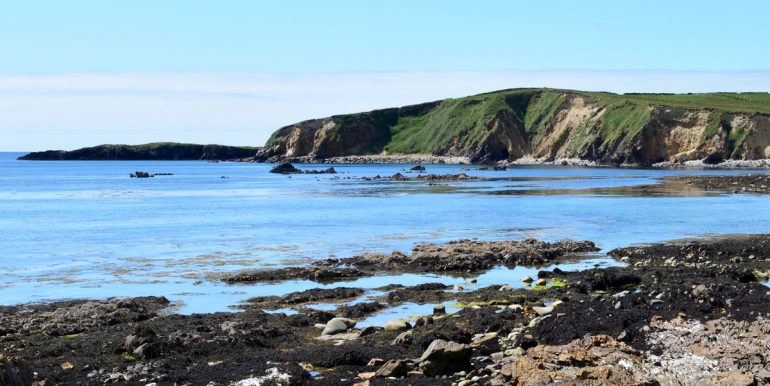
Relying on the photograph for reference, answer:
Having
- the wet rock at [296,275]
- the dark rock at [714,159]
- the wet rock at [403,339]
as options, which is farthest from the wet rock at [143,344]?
the dark rock at [714,159]

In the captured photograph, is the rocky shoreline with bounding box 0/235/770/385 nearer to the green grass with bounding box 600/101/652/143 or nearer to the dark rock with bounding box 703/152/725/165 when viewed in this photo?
the dark rock with bounding box 703/152/725/165

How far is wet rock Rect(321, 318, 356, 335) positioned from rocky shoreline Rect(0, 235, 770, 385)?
0.04 meters

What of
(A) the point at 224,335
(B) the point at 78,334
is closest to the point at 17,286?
(B) the point at 78,334

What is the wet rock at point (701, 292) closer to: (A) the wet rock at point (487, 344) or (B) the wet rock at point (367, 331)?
(A) the wet rock at point (487, 344)

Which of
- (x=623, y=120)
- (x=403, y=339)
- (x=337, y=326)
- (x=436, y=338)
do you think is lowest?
(x=337, y=326)

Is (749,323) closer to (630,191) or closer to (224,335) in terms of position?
(224,335)

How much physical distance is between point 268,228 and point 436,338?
3685 cm

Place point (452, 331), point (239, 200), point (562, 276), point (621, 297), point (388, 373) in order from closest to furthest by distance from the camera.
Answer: point (388, 373), point (452, 331), point (621, 297), point (562, 276), point (239, 200)

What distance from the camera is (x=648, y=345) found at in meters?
16.0

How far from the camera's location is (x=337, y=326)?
67.2 feet

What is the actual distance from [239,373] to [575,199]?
208 ft

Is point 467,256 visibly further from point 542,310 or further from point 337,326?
point 337,326

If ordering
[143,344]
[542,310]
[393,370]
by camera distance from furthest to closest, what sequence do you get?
[542,310]
[143,344]
[393,370]

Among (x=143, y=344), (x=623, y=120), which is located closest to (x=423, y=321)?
(x=143, y=344)
